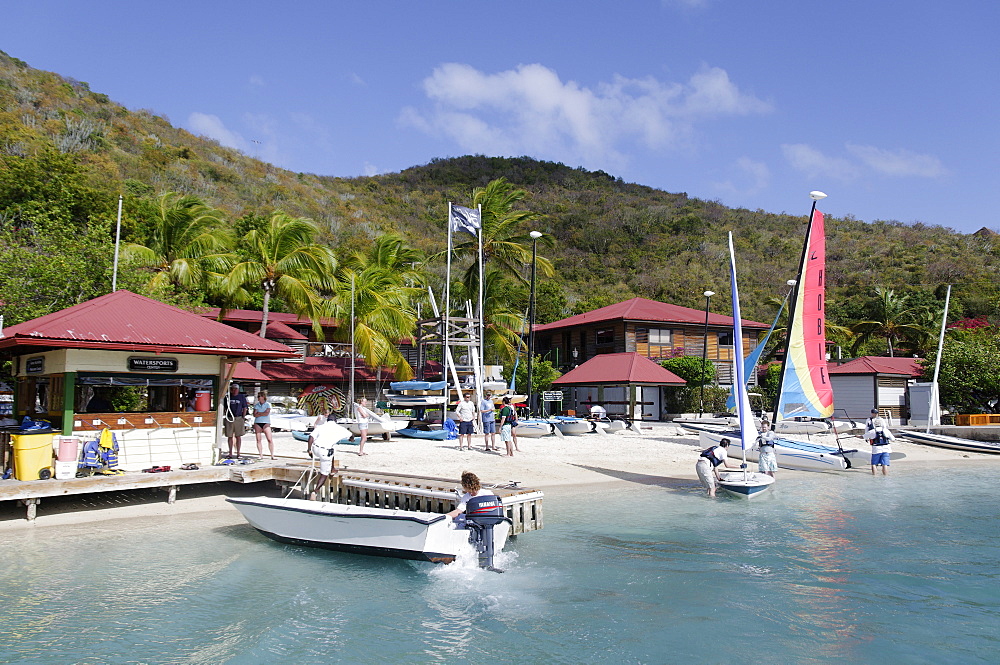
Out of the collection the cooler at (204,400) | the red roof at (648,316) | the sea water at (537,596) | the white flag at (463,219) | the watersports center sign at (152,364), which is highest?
the white flag at (463,219)

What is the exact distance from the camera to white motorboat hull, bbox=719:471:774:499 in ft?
Answer: 55.0

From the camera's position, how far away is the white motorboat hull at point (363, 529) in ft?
35.0

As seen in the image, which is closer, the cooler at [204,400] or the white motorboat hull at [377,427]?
the cooler at [204,400]

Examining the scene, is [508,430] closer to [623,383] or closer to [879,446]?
[879,446]

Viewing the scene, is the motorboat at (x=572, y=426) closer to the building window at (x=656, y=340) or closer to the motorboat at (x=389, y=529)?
the building window at (x=656, y=340)

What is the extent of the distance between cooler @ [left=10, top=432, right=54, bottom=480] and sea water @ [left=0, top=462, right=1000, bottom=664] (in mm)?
1172

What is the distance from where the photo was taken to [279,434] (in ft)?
92.8

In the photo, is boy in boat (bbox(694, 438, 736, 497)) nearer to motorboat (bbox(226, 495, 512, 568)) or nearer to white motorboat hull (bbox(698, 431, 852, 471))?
white motorboat hull (bbox(698, 431, 852, 471))

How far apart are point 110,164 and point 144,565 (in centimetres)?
5628

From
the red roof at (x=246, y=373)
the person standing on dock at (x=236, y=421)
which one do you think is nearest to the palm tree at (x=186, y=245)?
the red roof at (x=246, y=373)

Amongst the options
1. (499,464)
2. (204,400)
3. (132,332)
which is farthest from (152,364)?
(499,464)

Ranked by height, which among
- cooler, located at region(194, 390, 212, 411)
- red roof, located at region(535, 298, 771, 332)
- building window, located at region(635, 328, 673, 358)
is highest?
red roof, located at region(535, 298, 771, 332)

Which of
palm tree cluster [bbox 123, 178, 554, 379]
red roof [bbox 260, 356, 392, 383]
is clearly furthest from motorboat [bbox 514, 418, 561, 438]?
red roof [bbox 260, 356, 392, 383]

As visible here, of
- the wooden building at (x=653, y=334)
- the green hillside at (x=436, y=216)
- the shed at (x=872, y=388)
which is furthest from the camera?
the wooden building at (x=653, y=334)
